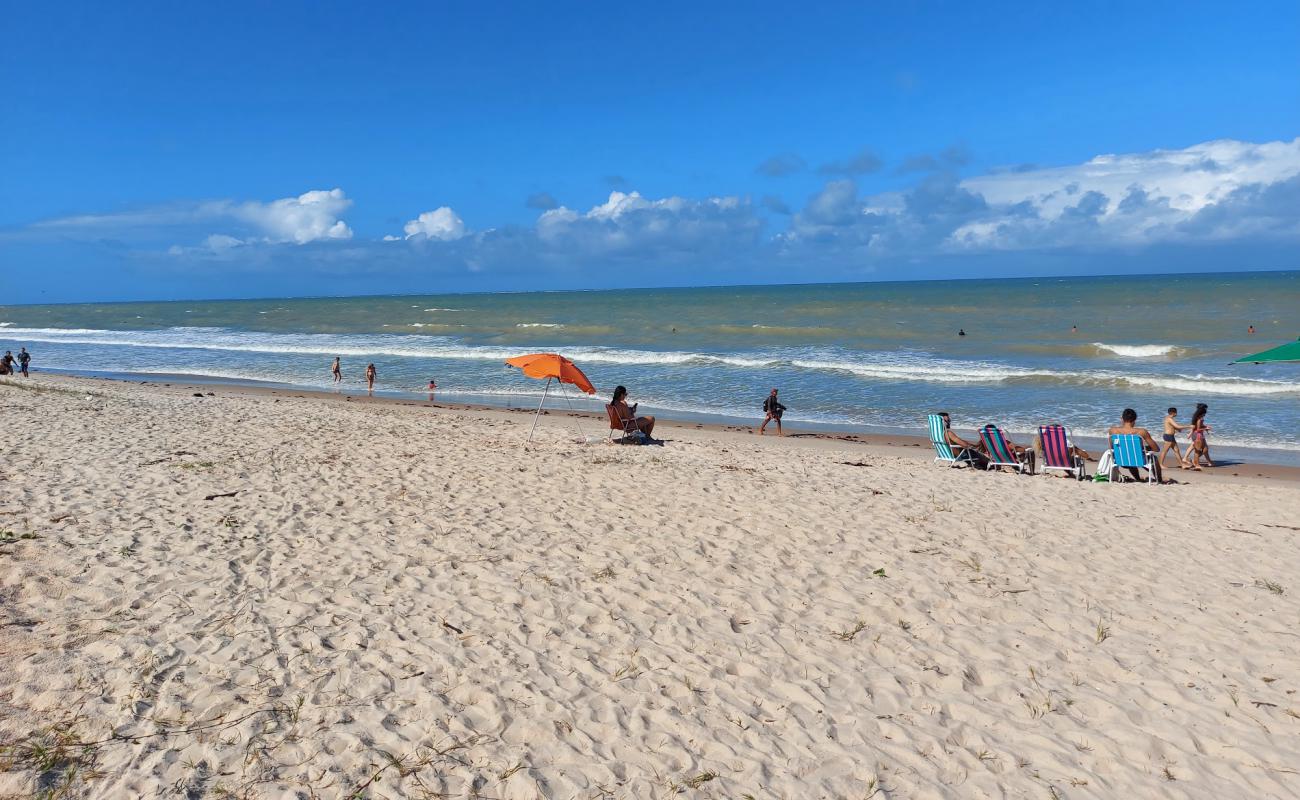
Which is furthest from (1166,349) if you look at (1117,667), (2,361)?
(2,361)

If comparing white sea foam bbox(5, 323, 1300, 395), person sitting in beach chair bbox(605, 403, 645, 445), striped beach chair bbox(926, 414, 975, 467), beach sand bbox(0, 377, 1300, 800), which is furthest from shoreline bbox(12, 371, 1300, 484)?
white sea foam bbox(5, 323, 1300, 395)

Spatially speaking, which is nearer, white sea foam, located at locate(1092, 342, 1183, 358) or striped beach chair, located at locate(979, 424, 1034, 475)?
striped beach chair, located at locate(979, 424, 1034, 475)

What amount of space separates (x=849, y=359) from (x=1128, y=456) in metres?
20.5

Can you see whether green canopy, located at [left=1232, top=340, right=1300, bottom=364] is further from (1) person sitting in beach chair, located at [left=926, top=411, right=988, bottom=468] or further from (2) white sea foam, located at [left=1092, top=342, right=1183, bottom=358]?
(2) white sea foam, located at [left=1092, top=342, right=1183, bottom=358]

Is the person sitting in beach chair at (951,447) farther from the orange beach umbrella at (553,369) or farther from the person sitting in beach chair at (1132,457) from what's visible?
the orange beach umbrella at (553,369)

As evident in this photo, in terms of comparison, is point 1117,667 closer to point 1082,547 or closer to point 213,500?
point 1082,547

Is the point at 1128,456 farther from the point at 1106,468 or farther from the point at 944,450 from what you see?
the point at 944,450

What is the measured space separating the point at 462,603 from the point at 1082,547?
19.0 ft

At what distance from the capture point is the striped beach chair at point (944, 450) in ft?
43.3

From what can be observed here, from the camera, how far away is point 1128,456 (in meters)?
12.2

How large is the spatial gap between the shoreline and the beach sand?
4787 mm

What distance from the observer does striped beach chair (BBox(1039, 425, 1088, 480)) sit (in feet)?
41.3

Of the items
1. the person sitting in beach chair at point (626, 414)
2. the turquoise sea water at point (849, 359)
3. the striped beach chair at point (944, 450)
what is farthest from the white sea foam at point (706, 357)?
the person sitting in beach chair at point (626, 414)

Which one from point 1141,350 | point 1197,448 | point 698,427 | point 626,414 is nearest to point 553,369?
point 626,414
